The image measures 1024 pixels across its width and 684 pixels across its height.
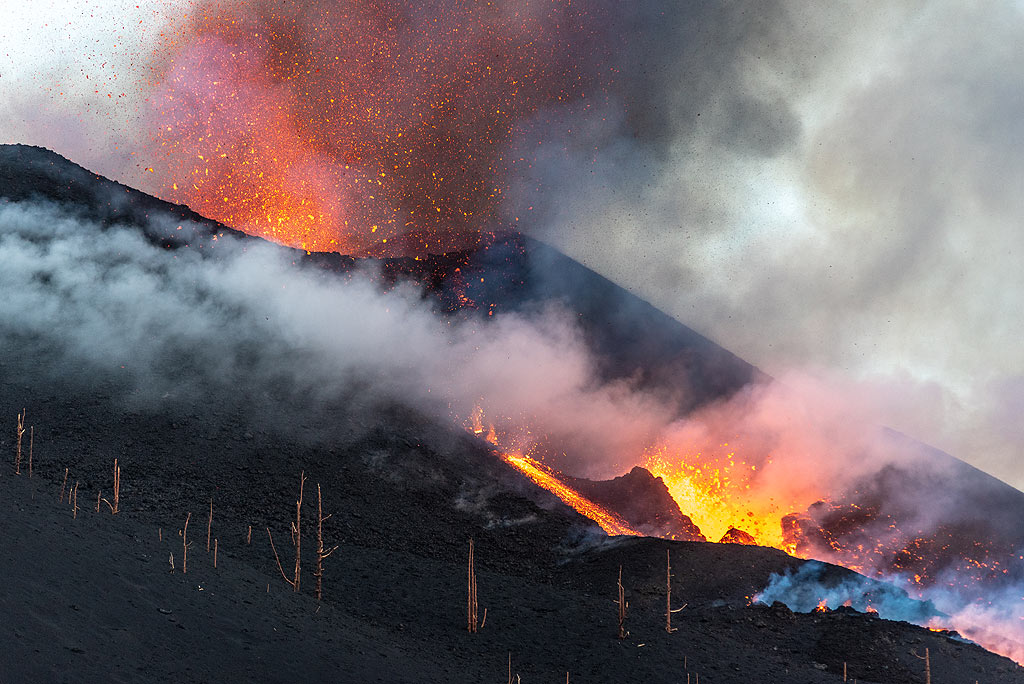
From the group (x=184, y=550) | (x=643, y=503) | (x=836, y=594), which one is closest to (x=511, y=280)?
(x=643, y=503)

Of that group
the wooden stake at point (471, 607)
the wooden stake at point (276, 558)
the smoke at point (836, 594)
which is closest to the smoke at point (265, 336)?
the wooden stake at point (276, 558)

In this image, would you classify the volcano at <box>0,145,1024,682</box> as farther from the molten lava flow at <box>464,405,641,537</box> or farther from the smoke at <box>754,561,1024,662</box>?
the molten lava flow at <box>464,405,641,537</box>

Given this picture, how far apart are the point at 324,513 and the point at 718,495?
3314 centimetres

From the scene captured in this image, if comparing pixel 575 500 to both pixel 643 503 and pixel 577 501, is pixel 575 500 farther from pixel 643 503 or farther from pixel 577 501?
pixel 643 503

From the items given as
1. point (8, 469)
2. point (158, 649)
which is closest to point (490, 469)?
point (8, 469)

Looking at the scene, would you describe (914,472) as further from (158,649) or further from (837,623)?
(158,649)

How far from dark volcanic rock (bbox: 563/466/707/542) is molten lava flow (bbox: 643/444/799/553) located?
19.2ft

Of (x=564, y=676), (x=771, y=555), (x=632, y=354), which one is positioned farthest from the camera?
(x=632, y=354)

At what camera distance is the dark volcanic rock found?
46969 mm

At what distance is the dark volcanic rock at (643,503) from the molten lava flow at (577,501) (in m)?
0.86

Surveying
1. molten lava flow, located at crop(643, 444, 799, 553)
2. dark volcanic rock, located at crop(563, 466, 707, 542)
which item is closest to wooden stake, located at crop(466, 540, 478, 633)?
dark volcanic rock, located at crop(563, 466, 707, 542)

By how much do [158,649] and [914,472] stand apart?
57004 millimetres

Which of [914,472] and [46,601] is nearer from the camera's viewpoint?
[46,601]

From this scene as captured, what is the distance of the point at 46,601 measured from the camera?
21.4 metres
